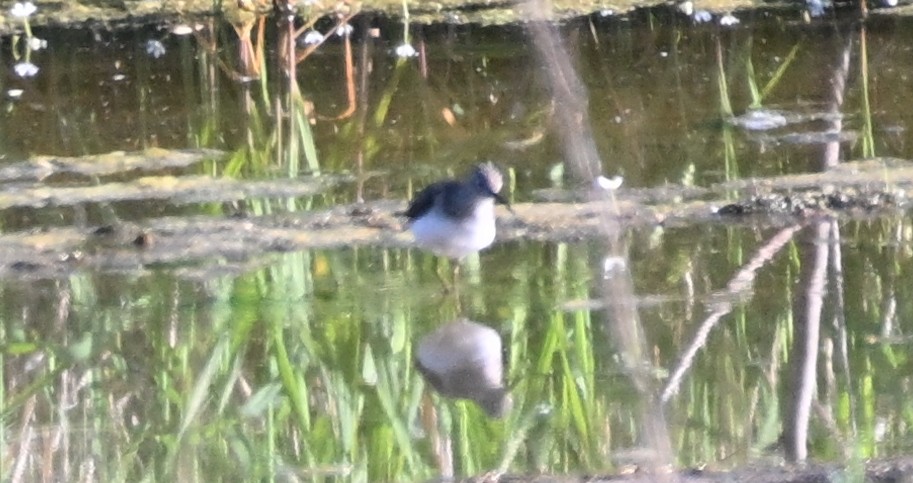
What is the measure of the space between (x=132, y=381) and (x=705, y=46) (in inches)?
196

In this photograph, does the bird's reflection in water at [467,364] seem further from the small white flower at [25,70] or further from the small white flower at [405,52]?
the small white flower at [25,70]

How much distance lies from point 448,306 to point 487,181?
484 mm

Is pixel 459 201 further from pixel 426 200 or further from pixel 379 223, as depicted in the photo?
pixel 379 223

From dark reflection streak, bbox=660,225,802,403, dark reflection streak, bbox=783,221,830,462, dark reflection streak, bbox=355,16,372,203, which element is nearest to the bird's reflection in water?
dark reflection streak, bbox=660,225,802,403

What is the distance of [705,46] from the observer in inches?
324

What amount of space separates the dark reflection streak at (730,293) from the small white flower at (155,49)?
451 cm

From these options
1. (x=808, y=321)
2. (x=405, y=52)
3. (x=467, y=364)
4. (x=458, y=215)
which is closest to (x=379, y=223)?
(x=458, y=215)

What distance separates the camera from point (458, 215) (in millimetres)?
4547

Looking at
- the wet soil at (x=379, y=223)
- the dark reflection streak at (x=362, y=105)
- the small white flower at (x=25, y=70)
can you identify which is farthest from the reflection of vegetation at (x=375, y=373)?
the small white flower at (x=25, y=70)

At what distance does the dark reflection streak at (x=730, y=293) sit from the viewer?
378cm

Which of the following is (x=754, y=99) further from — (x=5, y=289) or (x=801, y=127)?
(x=5, y=289)

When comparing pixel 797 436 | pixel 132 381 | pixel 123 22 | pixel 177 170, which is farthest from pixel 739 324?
pixel 123 22

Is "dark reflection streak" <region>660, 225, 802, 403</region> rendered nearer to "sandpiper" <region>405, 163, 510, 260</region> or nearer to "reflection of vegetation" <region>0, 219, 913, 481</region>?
"reflection of vegetation" <region>0, 219, 913, 481</region>

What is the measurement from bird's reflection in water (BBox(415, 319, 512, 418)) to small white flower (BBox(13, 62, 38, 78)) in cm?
448
